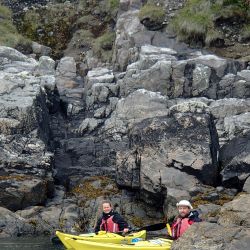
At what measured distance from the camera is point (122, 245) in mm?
12875

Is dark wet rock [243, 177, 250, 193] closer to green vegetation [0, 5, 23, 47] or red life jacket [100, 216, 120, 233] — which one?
red life jacket [100, 216, 120, 233]

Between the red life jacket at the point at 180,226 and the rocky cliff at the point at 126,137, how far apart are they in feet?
4.17

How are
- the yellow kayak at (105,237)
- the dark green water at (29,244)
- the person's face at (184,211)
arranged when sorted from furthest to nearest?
the dark green water at (29,244), the yellow kayak at (105,237), the person's face at (184,211)

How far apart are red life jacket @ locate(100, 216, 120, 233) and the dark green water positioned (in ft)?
4.12

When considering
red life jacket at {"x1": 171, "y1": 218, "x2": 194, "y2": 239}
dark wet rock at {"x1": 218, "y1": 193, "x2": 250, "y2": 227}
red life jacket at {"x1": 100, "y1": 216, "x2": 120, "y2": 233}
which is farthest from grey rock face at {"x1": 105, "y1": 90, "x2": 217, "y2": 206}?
dark wet rock at {"x1": 218, "y1": 193, "x2": 250, "y2": 227}

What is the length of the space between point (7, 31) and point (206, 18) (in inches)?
464

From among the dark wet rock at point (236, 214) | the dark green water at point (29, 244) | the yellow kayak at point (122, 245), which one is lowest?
the dark green water at point (29, 244)

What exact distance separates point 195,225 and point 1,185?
31.9 ft

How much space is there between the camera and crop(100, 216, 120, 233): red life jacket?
14.7m

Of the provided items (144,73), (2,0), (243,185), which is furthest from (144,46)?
(2,0)

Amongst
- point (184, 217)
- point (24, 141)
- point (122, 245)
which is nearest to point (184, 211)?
point (184, 217)

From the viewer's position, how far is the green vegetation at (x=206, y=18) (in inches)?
1101

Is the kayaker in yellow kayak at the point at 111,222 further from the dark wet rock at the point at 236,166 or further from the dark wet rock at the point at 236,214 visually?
the dark wet rock at the point at 236,166

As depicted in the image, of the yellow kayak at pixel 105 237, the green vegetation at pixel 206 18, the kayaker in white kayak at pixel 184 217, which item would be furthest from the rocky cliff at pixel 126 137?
the yellow kayak at pixel 105 237
